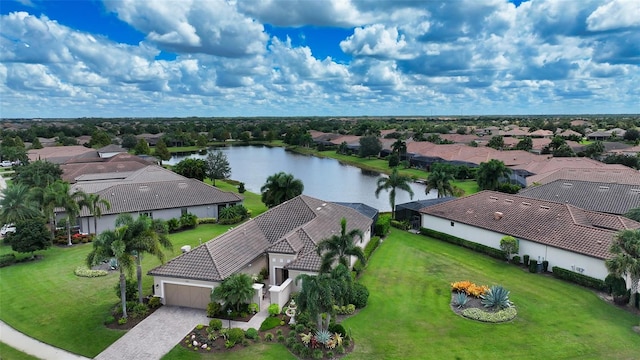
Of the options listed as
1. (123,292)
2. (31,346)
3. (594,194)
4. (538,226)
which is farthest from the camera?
(594,194)

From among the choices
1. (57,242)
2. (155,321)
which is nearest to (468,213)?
(155,321)

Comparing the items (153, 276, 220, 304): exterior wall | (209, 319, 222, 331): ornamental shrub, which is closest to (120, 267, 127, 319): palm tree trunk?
(153, 276, 220, 304): exterior wall

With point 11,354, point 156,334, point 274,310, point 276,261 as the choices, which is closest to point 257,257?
point 276,261

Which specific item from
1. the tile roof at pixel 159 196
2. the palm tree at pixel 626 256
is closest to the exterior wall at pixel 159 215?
the tile roof at pixel 159 196

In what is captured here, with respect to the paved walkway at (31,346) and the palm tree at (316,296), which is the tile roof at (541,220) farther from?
the paved walkway at (31,346)

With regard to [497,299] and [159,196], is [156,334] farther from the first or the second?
[159,196]

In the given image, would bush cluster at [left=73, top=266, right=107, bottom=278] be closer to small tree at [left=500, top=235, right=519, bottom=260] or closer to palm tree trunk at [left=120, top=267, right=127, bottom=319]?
palm tree trunk at [left=120, top=267, right=127, bottom=319]
